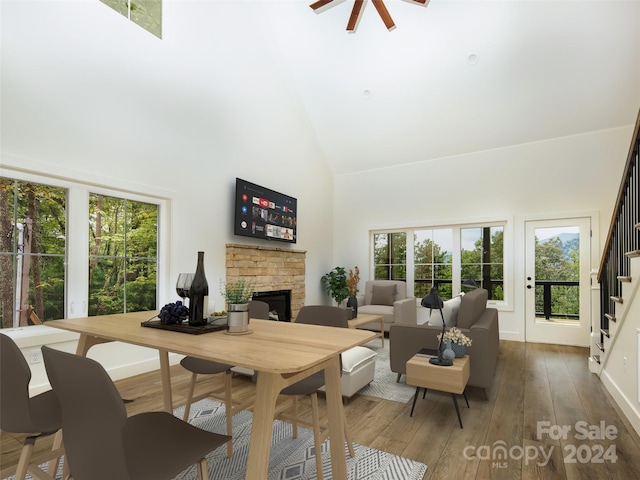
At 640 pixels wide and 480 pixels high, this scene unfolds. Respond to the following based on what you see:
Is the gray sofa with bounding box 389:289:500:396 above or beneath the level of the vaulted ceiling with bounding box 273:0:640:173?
beneath

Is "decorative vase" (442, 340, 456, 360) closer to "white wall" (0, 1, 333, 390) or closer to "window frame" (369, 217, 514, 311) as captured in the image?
"white wall" (0, 1, 333, 390)

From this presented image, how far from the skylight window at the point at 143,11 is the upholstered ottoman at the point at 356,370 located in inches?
152

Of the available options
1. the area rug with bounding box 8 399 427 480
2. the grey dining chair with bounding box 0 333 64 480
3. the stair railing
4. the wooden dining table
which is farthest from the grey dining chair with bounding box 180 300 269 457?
the stair railing

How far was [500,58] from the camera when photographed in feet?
15.0

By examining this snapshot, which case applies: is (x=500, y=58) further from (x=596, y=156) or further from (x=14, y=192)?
(x=14, y=192)

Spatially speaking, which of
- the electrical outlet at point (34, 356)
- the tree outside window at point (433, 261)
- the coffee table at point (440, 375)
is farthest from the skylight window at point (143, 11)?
the tree outside window at point (433, 261)

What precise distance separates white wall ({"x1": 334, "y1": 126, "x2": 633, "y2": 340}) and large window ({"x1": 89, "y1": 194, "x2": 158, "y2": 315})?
398cm

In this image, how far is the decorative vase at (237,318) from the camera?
60.6 inches

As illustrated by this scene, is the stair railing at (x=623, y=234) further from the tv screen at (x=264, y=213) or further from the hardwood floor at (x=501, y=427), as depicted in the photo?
the tv screen at (x=264, y=213)

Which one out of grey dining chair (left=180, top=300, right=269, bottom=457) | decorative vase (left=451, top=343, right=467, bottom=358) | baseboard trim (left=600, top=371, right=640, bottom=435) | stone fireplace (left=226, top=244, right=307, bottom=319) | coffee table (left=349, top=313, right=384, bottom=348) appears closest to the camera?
grey dining chair (left=180, top=300, right=269, bottom=457)

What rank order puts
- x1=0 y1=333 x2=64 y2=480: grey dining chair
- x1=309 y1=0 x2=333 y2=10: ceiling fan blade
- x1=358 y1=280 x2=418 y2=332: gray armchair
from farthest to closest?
x1=358 y1=280 x2=418 y2=332: gray armchair → x1=309 y1=0 x2=333 y2=10: ceiling fan blade → x1=0 y1=333 x2=64 y2=480: grey dining chair

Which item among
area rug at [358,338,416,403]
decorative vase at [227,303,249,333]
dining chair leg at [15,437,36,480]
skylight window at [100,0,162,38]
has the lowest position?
area rug at [358,338,416,403]

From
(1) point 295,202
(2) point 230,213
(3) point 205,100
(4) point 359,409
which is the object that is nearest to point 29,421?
(4) point 359,409

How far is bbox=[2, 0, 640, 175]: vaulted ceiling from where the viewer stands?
3.20 metres
